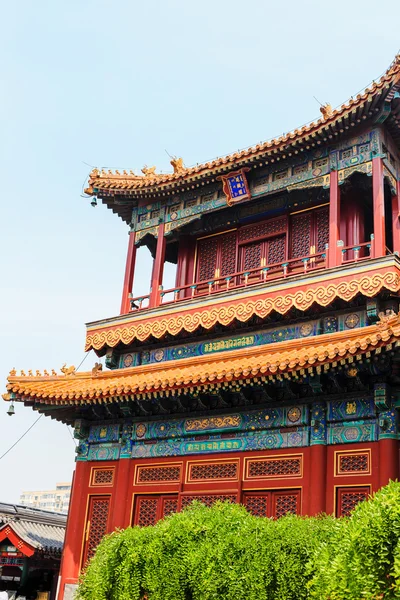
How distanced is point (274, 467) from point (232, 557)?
13.8ft

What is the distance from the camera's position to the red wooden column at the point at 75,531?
612 inches

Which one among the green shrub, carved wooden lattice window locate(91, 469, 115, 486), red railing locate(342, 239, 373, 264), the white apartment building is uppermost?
the white apartment building

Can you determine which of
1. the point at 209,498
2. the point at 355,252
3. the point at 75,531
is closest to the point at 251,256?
the point at 355,252

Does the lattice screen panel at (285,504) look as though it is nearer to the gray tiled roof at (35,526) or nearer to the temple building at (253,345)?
the temple building at (253,345)

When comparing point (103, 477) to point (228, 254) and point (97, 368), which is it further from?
point (228, 254)

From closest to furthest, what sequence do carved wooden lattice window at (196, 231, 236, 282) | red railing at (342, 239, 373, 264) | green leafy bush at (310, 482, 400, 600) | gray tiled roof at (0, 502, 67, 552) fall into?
green leafy bush at (310, 482, 400, 600) → red railing at (342, 239, 373, 264) → carved wooden lattice window at (196, 231, 236, 282) → gray tiled roof at (0, 502, 67, 552)

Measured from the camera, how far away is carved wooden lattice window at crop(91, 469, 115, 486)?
16.1 m

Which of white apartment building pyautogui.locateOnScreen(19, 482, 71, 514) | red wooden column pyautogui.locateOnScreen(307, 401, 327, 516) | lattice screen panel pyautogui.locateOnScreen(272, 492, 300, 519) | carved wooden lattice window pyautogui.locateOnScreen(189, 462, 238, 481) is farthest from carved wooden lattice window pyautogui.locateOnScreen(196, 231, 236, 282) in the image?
white apartment building pyautogui.locateOnScreen(19, 482, 71, 514)

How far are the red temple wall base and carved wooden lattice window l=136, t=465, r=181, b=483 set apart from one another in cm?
2

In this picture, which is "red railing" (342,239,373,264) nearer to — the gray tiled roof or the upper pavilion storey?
the upper pavilion storey

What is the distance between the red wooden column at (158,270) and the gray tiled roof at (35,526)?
286 inches

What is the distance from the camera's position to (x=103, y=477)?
16.3 meters

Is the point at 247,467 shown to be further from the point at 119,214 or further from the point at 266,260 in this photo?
the point at 119,214

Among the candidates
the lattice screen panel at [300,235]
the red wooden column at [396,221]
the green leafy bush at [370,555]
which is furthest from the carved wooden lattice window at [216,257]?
the green leafy bush at [370,555]
